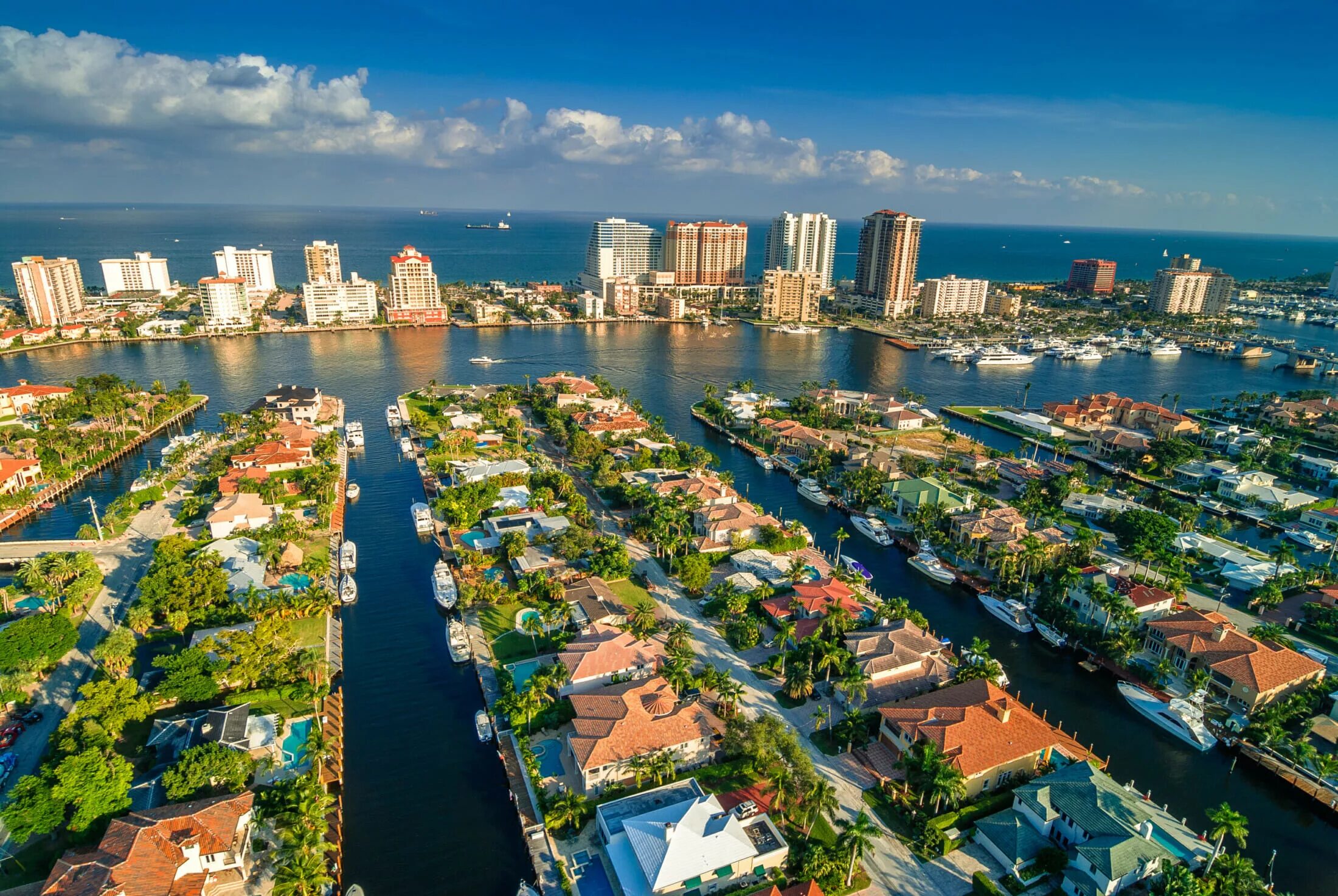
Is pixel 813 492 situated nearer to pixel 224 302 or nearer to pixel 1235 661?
pixel 1235 661

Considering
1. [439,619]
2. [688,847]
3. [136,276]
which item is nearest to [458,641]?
[439,619]

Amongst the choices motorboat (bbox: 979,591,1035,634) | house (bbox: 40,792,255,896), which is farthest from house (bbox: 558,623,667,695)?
motorboat (bbox: 979,591,1035,634)

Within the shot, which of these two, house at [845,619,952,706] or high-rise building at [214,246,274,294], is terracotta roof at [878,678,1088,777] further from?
high-rise building at [214,246,274,294]

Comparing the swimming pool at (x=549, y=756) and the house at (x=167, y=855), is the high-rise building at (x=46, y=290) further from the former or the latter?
the swimming pool at (x=549, y=756)

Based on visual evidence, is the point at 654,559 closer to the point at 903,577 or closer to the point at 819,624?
the point at 819,624

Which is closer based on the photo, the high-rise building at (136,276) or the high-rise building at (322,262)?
the high-rise building at (322,262)

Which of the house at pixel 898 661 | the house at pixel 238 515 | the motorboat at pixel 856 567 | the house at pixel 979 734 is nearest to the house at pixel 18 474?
the house at pixel 238 515

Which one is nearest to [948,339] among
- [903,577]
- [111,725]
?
[903,577]
